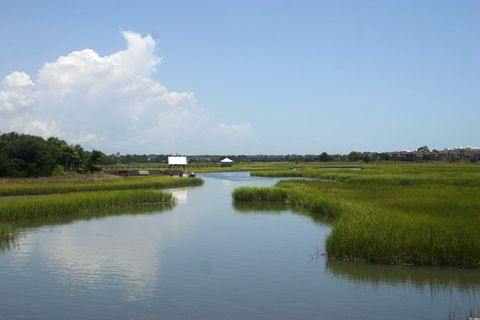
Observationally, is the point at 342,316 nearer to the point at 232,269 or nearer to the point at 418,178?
the point at 232,269

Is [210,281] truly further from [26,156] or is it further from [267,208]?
[26,156]

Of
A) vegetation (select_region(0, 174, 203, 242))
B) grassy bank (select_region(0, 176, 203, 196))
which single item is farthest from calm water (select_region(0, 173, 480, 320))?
grassy bank (select_region(0, 176, 203, 196))

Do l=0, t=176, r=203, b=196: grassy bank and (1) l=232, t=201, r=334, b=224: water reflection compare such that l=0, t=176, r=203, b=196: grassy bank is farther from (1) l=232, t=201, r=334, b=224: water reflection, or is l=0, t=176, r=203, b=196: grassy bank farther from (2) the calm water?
(2) the calm water

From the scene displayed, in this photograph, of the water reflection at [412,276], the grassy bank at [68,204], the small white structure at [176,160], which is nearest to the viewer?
the water reflection at [412,276]

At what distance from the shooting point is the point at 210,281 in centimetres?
1516

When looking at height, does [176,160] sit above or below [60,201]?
above

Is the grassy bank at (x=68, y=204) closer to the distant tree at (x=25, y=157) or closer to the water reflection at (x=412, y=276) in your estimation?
the water reflection at (x=412, y=276)

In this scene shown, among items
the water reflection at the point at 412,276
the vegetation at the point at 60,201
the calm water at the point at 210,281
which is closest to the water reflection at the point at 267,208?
the vegetation at the point at 60,201

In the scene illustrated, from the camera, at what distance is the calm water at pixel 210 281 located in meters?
12.5

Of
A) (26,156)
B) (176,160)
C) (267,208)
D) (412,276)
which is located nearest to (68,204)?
(267,208)

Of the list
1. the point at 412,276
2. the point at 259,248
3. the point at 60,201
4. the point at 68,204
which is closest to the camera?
the point at 412,276

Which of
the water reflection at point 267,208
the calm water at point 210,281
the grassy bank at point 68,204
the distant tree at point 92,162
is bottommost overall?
the calm water at point 210,281

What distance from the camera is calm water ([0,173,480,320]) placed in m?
12.5

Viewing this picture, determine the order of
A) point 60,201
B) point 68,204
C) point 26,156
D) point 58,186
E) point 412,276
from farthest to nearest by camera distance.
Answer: point 26,156, point 58,186, point 68,204, point 60,201, point 412,276
